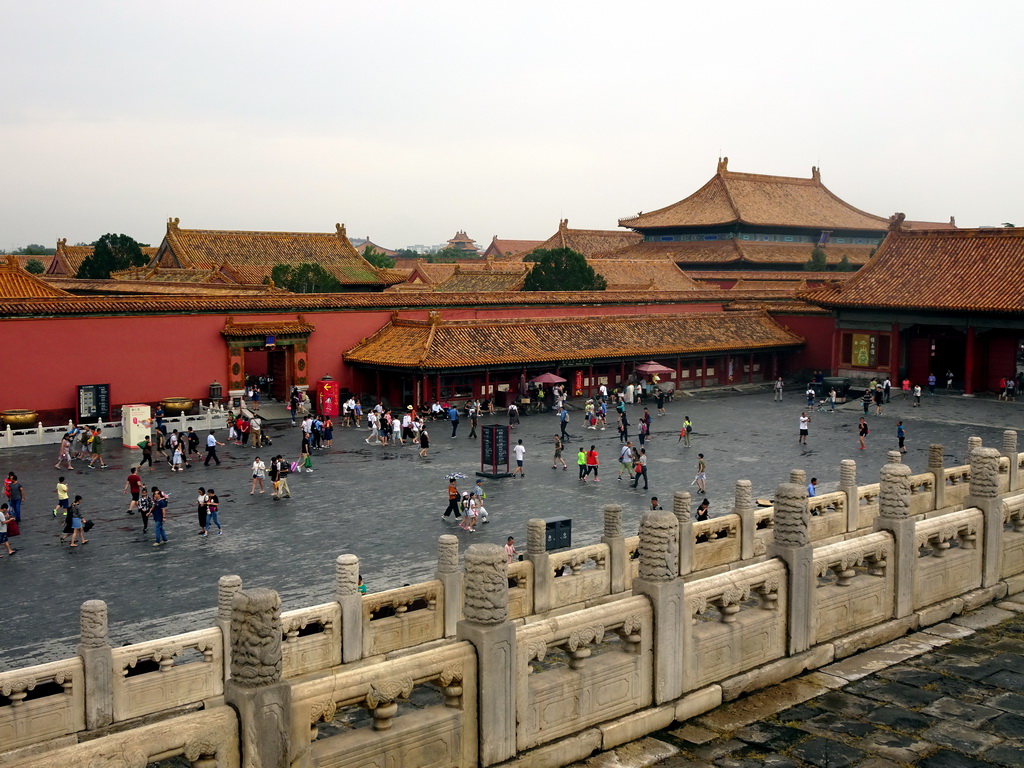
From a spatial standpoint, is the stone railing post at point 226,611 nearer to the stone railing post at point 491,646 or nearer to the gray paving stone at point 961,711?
the stone railing post at point 491,646

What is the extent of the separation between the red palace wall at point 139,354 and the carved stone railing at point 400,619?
90.7 feet

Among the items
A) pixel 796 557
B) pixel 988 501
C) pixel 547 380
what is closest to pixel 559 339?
pixel 547 380

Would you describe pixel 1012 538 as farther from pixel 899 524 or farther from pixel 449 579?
pixel 449 579

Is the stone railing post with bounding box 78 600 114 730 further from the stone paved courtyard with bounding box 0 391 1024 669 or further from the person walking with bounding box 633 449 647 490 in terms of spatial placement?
the person walking with bounding box 633 449 647 490

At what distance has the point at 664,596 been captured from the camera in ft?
37.0

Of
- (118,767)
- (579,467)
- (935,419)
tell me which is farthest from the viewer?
(935,419)

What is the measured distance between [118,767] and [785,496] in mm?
7657

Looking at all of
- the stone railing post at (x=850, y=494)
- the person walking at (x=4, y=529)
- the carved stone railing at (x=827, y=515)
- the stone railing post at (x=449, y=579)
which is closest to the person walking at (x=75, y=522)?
the person walking at (x=4, y=529)

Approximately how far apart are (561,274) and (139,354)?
27.5 m

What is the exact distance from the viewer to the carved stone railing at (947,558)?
47.8 ft

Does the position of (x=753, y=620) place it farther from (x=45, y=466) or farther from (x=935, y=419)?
(x=935, y=419)

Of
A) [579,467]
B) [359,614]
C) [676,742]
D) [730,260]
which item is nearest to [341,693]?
[676,742]

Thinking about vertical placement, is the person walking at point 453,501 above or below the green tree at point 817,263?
below

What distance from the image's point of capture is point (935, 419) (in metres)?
44.9
